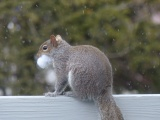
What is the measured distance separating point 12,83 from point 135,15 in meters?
1.43

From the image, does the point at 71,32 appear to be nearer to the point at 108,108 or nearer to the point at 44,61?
the point at 44,61

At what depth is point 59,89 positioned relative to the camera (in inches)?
98.1

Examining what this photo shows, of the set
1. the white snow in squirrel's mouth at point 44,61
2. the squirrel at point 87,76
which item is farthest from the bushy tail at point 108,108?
the white snow in squirrel's mouth at point 44,61

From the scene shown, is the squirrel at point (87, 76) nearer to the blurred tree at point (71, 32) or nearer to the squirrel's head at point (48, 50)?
the squirrel's head at point (48, 50)

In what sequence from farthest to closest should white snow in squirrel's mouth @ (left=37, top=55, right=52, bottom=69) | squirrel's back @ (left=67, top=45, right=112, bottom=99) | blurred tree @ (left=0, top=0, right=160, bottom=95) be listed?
blurred tree @ (left=0, top=0, right=160, bottom=95) < white snow in squirrel's mouth @ (left=37, top=55, right=52, bottom=69) < squirrel's back @ (left=67, top=45, right=112, bottom=99)

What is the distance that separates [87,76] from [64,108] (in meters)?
0.20

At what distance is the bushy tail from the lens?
2181mm

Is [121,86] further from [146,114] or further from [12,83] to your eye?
[146,114]

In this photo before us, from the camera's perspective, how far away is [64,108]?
2.22m

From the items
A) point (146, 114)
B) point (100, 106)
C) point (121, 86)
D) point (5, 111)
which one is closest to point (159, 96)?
point (146, 114)

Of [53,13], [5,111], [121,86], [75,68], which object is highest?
[53,13]

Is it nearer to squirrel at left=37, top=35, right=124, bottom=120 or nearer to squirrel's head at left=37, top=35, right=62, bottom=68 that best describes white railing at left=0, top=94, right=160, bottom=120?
squirrel at left=37, top=35, right=124, bottom=120

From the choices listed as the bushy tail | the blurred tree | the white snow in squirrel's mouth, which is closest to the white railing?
the bushy tail

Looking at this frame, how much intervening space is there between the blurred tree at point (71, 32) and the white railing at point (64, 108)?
2.69 meters
